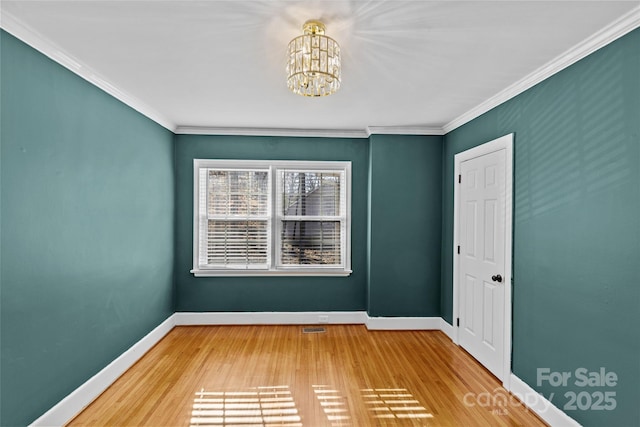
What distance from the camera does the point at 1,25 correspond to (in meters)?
1.72

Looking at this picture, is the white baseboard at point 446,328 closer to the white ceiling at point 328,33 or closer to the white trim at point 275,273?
the white trim at point 275,273

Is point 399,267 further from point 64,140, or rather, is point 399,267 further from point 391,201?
point 64,140

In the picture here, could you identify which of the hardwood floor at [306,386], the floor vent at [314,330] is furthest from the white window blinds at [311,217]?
the hardwood floor at [306,386]

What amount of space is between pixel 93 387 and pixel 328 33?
10.1ft

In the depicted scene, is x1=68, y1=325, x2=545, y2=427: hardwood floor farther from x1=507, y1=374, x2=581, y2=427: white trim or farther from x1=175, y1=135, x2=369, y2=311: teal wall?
x1=175, y1=135, x2=369, y2=311: teal wall

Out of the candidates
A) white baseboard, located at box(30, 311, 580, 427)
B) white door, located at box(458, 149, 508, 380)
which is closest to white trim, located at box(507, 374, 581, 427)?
white baseboard, located at box(30, 311, 580, 427)

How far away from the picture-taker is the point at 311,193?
4270 mm

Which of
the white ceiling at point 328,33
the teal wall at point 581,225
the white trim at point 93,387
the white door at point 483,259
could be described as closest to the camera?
the white ceiling at point 328,33

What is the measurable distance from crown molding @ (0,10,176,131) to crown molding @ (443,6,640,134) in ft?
10.8

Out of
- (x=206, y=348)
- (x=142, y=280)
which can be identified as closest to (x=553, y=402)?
(x=206, y=348)

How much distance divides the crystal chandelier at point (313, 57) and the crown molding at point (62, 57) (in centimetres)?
152

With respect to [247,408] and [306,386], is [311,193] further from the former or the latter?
[247,408]

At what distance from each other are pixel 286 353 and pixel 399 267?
5.64 ft

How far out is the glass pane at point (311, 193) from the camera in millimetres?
4242
